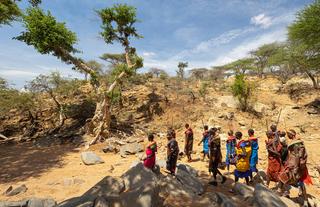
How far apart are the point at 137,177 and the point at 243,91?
1220 centimetres

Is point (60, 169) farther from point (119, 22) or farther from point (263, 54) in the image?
point (263, 54)

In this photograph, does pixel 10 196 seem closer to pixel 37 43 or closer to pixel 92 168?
pixel 92 168

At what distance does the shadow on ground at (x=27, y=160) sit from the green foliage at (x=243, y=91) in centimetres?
1114

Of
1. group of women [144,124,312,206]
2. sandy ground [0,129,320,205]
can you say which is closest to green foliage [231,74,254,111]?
sandy ground [0,129,320,205]

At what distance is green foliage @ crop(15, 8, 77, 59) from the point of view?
10.8 m

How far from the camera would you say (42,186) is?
621cm

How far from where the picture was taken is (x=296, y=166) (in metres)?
4.93

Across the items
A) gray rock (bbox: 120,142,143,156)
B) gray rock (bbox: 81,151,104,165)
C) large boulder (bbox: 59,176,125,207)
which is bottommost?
gray rock (bbox: 81,151,104,165)

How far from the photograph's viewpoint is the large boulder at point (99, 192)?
3.90 metres

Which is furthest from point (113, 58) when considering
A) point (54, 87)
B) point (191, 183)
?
point (191, 183)

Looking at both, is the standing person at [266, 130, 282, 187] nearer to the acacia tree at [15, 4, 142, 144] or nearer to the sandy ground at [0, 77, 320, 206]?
the sandy ground at [0, 77, 320, 206]

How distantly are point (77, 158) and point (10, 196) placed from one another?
391cm

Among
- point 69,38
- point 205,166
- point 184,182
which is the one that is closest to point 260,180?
point 205,166

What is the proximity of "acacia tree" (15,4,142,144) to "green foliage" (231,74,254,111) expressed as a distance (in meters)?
7.00
